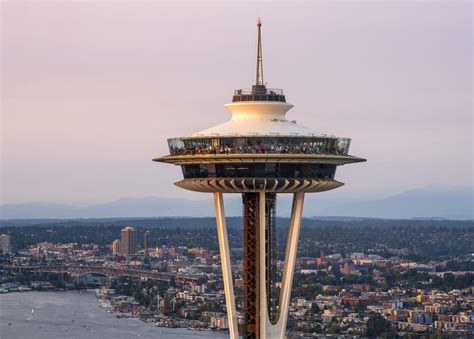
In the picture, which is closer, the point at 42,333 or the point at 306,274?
the point at 42,333

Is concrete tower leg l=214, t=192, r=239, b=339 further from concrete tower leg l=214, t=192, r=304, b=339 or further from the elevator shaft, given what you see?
the elevator shaft

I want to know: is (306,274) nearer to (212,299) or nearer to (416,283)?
(416,283)

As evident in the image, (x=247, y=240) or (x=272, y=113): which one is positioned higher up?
(x=272, y=113)

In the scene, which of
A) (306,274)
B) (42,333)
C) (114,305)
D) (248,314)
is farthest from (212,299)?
(248,314)

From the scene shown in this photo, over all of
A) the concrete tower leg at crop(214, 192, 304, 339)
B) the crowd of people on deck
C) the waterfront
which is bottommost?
the waterfront

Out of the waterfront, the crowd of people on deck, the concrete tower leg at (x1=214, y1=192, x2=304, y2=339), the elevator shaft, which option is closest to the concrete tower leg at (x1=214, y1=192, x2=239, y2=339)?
the concrete tower leg at (x1=214, y1=192, x2=304, y2=339)

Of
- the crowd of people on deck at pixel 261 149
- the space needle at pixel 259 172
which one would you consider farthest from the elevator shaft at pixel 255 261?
the crowd of people on deck at pixel 261 149
